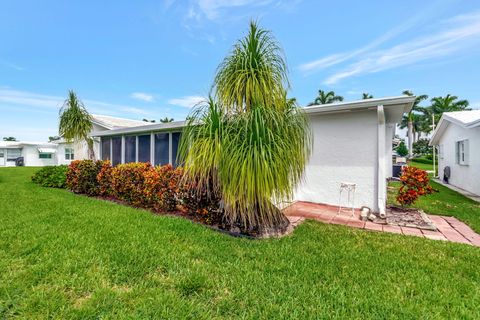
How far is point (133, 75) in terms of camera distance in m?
14.5

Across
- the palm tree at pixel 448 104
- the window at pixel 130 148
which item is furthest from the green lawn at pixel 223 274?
the palm tree at pixel 448 104

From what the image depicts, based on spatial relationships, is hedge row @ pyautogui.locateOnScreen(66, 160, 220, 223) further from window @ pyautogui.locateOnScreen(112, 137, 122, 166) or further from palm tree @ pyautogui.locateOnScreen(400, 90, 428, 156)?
palm tree @ pyautogui.locateOnScreen(400, 90, 428, 156)

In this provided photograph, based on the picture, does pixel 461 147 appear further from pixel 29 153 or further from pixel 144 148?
pixel 29 153

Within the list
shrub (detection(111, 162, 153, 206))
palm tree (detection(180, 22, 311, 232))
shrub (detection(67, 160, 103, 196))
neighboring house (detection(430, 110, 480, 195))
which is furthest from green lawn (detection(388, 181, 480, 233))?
shrub (detection(67, 160, 103, 196))

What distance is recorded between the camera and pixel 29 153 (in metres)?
31.4

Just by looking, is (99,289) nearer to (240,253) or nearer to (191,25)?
(240,253)

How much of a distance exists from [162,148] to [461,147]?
14.2 m

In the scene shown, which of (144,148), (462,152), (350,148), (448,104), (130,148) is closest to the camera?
(350,148)

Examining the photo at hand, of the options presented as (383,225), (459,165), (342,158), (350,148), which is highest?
(350,148)

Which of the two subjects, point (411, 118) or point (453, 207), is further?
point (411, 118)

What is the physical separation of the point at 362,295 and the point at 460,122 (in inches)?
474

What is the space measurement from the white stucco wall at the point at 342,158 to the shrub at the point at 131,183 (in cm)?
486

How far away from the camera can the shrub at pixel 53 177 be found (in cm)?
1080

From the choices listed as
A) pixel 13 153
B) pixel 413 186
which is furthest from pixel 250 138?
pixel 13 153
